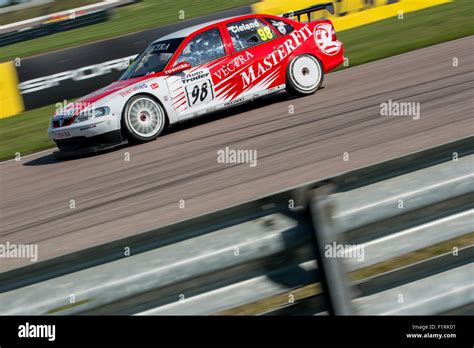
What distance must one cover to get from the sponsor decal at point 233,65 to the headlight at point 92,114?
1601 millimetres

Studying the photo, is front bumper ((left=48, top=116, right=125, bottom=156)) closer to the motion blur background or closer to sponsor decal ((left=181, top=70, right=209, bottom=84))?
the motion blur background

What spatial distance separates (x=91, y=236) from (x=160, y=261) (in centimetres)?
341

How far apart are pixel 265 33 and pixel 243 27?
0.34 meters

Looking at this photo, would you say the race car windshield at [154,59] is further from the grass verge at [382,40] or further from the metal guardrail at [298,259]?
the metal guardrail at [298,259]

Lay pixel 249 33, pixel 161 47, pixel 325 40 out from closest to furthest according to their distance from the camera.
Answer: pixel 161 47 < pixel 249 33 < pixel 325 40

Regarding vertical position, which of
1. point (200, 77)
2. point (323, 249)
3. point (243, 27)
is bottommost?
point (323, 249)

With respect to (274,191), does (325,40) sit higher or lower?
higher

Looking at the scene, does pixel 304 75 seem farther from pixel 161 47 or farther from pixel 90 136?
pixel 90 136

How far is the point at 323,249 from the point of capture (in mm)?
2889

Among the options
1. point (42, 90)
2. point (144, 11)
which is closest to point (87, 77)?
point (42, 90)

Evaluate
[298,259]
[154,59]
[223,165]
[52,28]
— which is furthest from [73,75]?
[52,28]

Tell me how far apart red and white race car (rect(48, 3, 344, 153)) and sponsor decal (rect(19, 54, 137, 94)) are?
4.49 metres

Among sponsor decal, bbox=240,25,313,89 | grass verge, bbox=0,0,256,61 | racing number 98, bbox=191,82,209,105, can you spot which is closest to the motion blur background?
racing number 98, bbox=191,82,209,105

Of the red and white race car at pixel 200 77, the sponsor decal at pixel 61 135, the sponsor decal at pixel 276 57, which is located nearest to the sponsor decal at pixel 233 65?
the red and white race car at pixel 200 77
